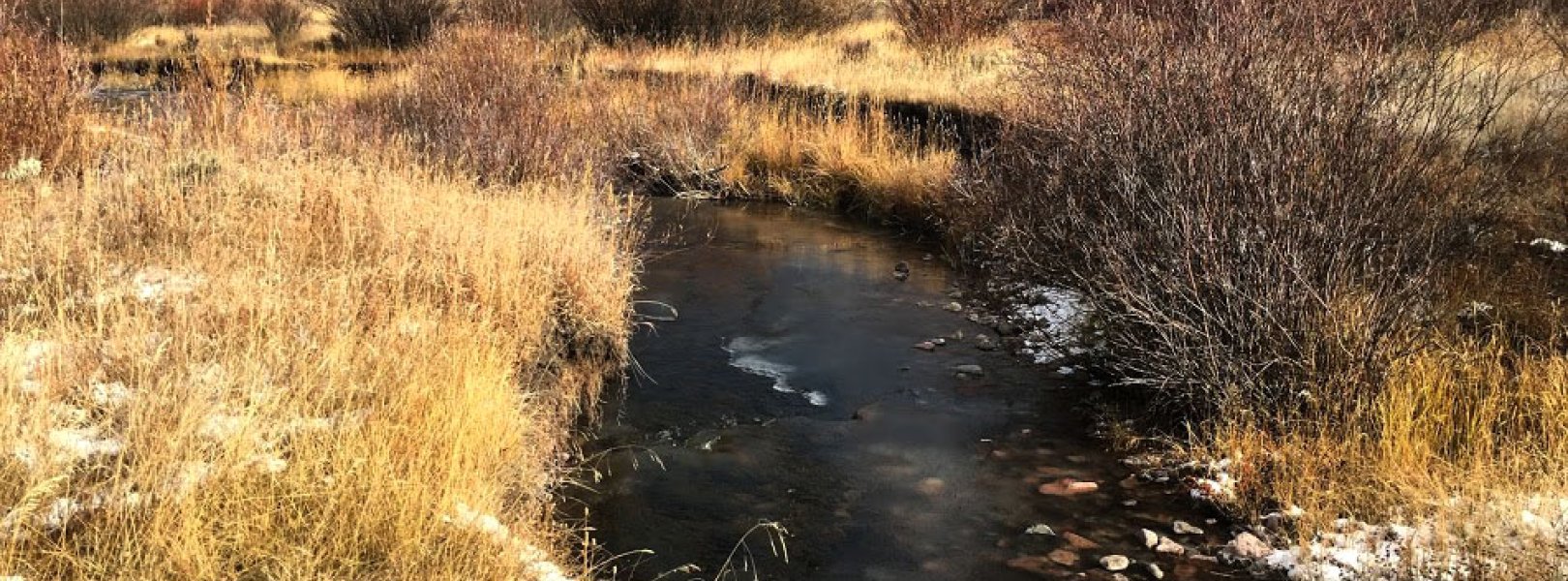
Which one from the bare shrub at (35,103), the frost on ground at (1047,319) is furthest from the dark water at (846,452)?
the bare shrub at (35,103)

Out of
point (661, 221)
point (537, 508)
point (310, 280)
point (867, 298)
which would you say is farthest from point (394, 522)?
point (661, 221)

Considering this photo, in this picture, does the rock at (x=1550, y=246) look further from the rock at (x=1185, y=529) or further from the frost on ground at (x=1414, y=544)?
the rock at (x=1185, y=529)

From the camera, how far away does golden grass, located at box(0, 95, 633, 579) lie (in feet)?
12.7

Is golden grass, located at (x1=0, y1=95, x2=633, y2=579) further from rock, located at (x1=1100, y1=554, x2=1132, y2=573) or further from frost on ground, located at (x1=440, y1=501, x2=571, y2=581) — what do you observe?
rock, located at (x1=1100, y1=554, x2=1132, y2=573)

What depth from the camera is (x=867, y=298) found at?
10.1m

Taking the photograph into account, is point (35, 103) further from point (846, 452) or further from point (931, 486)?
point (931, 486)

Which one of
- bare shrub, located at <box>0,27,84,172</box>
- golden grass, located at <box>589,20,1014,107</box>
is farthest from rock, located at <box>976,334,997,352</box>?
bare shrub, located at <box>0,27,84,172</box>

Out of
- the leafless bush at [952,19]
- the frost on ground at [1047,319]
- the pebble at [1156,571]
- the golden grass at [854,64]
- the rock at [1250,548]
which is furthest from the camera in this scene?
the leafless bush at [952,19]

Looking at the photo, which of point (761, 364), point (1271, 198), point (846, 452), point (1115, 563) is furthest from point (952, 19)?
point (1115, 563)

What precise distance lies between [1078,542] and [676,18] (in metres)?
18.2

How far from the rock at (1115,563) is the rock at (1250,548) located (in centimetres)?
48

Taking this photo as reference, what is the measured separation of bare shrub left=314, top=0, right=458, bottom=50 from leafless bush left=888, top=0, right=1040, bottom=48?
364 inches

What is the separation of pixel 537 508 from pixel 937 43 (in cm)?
1506

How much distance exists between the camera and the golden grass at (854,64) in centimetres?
1514
